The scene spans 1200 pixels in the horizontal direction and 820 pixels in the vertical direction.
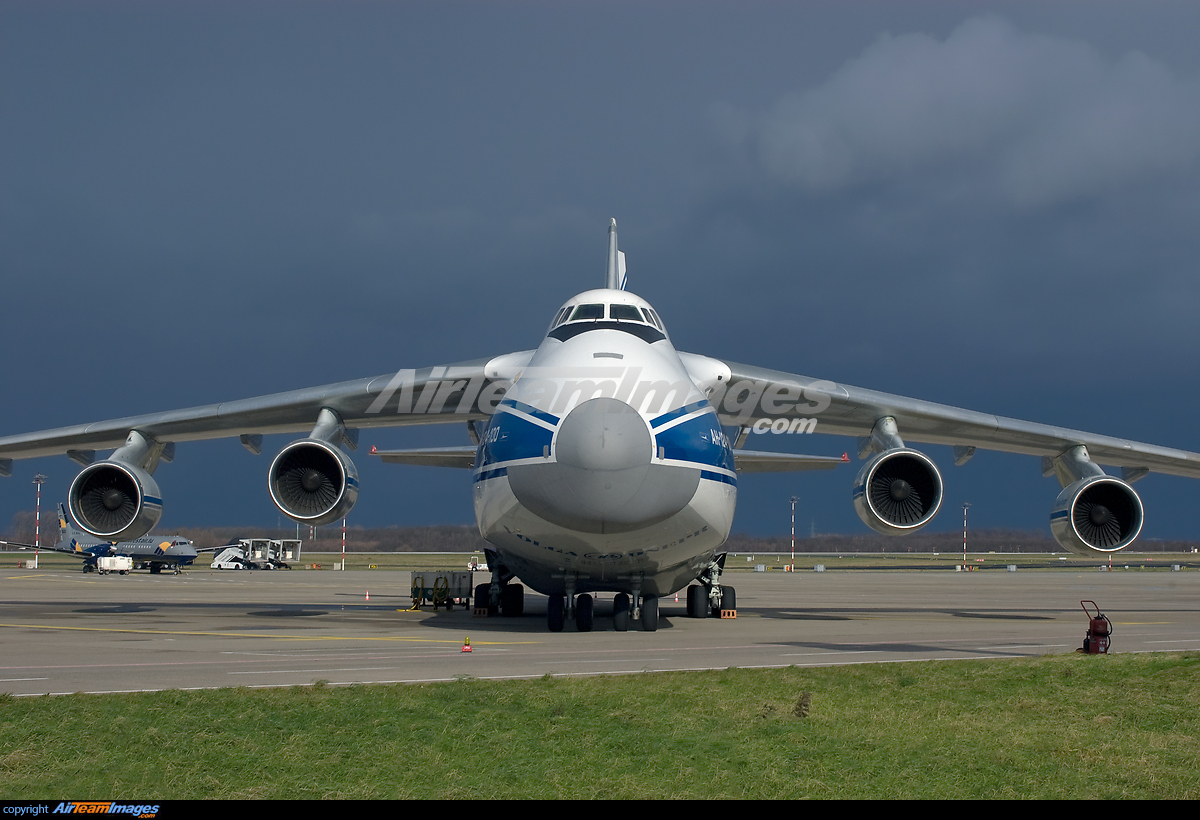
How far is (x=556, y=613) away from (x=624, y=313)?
13.4 ft

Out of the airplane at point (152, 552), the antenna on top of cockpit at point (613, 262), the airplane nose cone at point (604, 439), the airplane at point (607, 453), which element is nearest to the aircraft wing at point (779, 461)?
the airplane at point (607, 453)

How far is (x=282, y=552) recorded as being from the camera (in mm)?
59062

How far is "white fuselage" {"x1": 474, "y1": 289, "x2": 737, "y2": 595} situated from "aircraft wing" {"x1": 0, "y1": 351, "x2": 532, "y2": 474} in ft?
5.23

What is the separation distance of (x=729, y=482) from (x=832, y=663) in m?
4.07

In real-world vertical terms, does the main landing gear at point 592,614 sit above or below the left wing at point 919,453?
below

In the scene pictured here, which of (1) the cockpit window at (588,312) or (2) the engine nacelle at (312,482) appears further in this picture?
(2) the engine nacelle at (312,482)

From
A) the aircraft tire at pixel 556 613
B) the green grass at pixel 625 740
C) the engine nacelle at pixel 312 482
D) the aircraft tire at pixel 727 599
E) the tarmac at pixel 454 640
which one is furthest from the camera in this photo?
the aircraft tire at pixel 727 599

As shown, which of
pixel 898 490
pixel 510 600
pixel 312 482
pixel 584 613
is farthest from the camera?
pixel 510 600

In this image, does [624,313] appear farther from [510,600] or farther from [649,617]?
[510,600]

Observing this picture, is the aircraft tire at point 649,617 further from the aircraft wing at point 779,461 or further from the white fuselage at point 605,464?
the aircraft wing at point 779,461

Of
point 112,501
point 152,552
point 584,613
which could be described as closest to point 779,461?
point 584,613

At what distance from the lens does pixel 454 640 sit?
12.4 meters

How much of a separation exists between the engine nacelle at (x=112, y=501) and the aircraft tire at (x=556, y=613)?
6.07m

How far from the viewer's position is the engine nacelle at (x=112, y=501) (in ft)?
49.1
